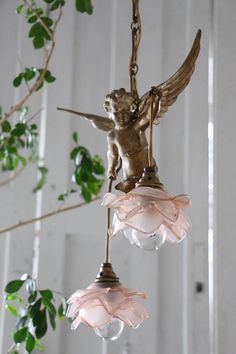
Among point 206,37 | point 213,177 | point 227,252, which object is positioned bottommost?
point 227,252

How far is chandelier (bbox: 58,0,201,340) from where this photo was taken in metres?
0.78

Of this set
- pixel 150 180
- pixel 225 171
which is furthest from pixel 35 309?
pixel 225 171

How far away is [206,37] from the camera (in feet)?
5.73

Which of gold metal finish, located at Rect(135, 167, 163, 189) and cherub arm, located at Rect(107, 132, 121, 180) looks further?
cherub arm, located at Rect(107, 132, 121, 180)

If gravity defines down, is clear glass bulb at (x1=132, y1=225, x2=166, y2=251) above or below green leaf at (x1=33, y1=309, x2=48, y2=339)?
above

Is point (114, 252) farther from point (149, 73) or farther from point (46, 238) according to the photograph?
point (149, 73)

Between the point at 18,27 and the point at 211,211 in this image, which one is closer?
the point at 211,211

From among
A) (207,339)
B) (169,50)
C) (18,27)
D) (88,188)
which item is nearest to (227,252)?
(207,339)

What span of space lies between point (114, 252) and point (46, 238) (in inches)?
8.5

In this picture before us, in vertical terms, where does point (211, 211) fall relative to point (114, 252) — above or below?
above

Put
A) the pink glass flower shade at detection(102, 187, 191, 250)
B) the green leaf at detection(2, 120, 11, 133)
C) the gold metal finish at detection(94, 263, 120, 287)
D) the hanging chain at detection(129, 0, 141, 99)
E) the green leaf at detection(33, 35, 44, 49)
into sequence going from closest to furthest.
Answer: the pink glass flower shade at detection(102, 187, 191, 250) → the gold metal finish at detection(94, 263, 120, 287) → the hanging chain at detection(129, 0, 141, 99) → the green leaf at detection(33, 35, 44, 49) → the green leaf at detection(2, 120, 11, 133)

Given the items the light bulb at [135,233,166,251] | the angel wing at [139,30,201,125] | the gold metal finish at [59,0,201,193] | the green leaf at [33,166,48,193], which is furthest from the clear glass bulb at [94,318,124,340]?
the green leaf at [33,166,48,193]

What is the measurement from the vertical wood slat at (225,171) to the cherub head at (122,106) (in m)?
0.71

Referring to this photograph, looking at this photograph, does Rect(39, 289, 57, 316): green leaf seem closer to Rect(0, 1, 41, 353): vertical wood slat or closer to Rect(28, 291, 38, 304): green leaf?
Rect(28, 291, 38, 304): green leaf
